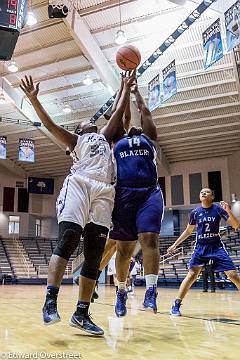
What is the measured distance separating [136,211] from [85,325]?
98 centimetres

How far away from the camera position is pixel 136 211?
123 inches

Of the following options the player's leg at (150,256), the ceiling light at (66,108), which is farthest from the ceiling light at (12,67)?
the player's leg at (150,256)

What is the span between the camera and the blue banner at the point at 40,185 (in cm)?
2895

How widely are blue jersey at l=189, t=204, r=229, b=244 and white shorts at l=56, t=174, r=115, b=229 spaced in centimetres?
220

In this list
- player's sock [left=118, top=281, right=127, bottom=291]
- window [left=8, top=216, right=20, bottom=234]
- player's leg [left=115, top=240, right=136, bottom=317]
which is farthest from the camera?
window [left=8, top=216, right=20, bottom=234]

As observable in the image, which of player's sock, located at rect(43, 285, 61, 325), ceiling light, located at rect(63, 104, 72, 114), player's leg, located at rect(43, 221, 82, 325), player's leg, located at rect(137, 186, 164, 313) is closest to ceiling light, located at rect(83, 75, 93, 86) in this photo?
ceiling light, located at rect(63, 104, 72, 114)

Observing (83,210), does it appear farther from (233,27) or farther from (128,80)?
(233,27)

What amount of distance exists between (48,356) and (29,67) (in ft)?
51.5

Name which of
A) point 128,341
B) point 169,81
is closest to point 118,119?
point 128,341

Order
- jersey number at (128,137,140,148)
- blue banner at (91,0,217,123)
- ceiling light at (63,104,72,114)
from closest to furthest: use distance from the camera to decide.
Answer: jersey number at (128,137,140,148)
blue banner at (91,0,217,123)
ceiling light at (63,104,72,114)

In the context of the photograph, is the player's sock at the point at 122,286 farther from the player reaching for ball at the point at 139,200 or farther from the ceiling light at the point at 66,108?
the ceiling light at the point at 66,108

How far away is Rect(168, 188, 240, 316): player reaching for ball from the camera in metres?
4.50

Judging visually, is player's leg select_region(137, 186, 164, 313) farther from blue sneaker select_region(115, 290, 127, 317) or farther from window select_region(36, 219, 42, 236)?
window select_region(36, 219, 42, 236)

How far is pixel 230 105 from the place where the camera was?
18344mm
